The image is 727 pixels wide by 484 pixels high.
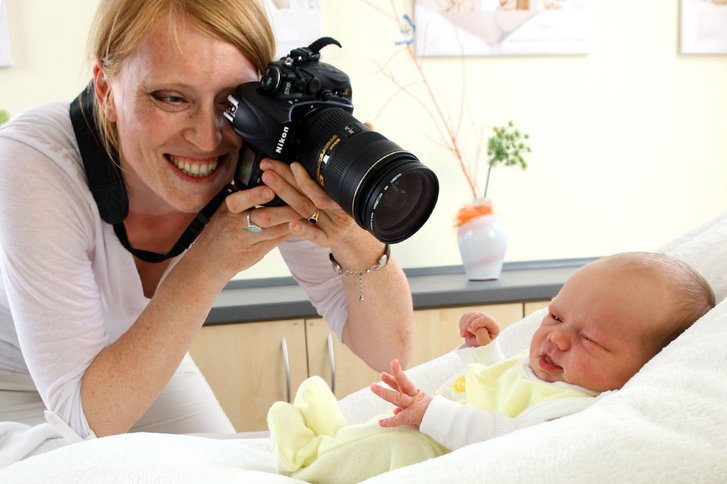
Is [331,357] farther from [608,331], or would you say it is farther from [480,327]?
[608,331]

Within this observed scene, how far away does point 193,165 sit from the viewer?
111cm

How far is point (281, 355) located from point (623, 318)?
1.20 m

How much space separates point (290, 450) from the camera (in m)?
0.86

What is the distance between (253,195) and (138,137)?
18 centimetres

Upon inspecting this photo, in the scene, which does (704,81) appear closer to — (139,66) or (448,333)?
(448,333)

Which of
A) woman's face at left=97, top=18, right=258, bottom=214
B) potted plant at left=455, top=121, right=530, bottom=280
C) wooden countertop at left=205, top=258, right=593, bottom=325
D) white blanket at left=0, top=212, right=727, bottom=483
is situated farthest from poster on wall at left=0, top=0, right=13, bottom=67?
white blanket at left=0, top=212, right=727, bottom=483

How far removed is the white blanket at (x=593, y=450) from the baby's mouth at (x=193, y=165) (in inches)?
14.7

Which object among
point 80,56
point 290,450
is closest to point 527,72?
point 80,56

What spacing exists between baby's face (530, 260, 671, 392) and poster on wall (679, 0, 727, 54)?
5.52 feet

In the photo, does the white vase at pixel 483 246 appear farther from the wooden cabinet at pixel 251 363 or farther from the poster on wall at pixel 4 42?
the poster on wall at pixel 4 42

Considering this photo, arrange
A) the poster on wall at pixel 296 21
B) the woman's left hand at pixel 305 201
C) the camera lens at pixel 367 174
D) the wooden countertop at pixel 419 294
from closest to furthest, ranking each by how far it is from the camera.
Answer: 1. the camera lens at pixel 367 174
2. the woman's left hand at pixel 305 201
3. the wooden countertop at pixel 419 294
4. the poster on wall at pixel 296 21

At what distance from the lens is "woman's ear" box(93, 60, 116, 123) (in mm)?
1139

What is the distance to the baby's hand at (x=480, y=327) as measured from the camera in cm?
106

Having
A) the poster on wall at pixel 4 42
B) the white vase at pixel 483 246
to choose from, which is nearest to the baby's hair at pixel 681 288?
the white vase at pixel 483 246
